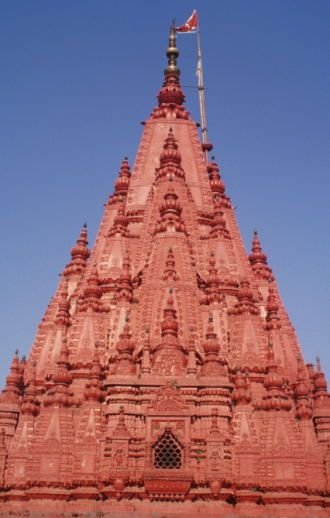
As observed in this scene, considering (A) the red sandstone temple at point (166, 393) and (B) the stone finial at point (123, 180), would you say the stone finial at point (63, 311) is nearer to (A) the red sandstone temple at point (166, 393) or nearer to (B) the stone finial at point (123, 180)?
(A) the red sandstone temple at point (166, 393)

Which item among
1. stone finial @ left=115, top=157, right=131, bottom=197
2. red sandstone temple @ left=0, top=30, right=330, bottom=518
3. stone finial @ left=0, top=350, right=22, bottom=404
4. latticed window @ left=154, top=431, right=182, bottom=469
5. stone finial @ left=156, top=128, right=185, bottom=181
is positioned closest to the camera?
red sandstone temple @ left=0, top=30, right=330, bottom=518

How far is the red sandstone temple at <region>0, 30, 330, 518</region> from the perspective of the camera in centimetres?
2431

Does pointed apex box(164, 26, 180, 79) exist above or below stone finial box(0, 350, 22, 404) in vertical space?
above

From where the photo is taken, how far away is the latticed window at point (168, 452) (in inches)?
964

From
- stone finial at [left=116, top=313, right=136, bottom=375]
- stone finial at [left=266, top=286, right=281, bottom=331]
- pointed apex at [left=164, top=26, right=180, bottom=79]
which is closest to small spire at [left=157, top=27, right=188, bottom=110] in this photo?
pointed apex at [left=164, top=26, right=180, bottom=79]

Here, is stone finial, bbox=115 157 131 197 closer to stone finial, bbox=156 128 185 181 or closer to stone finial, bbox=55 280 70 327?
stone finial, bbox=156 128 185 181

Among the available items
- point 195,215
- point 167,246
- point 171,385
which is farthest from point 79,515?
point 195,215

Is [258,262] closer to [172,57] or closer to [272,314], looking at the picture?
[272,314]

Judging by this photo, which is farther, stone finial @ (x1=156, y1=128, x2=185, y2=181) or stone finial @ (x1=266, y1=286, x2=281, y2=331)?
stone finial @ (x1=156, y1=128, x2=185, y2=181)

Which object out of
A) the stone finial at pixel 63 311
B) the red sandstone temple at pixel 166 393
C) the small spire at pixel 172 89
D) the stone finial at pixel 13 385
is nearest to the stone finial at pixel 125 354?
the red sandstone temple at pixel 166 393

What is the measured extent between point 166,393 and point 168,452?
2.14 metres

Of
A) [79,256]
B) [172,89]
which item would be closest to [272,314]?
[79,256]

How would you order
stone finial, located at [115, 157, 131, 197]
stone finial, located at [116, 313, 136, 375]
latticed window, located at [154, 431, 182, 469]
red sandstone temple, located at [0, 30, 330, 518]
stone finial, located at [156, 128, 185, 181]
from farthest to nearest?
stone finial, located at [115, 157, 131, 197], stone finial, located at [156, 128, 185, 181], stone finial, located at [116, 313, 136, 375], latticed window, located at [154, 431, 182, 469], red sandstone temple, located at [0, 30, 330, 518]

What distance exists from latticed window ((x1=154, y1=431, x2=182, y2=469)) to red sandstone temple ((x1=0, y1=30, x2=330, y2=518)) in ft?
0.12
